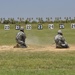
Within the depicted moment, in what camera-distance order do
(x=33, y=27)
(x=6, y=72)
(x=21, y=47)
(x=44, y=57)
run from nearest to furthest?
(x=6, y=72) → (x=44, y=57) → (x=21, y=47) → (x=33, y=27)

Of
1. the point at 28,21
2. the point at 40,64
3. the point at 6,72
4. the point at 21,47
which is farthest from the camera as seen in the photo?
the point at 28,21

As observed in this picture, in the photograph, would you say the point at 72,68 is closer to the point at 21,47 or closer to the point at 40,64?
the point at 40,64

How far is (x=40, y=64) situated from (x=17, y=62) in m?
1.26

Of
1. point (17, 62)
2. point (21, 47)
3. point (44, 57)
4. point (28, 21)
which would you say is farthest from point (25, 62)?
point (28, 21)

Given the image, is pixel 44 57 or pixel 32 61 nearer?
pixel 32 61

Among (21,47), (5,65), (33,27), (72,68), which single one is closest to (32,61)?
(5,65)

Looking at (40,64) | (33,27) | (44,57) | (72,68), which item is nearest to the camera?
(72,68)

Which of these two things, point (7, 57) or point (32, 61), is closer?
point (32, 61)

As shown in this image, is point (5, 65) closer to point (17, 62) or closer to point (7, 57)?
point (17, 62)

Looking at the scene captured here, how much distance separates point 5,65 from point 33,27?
167ft

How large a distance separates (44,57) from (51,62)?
2.03 meters

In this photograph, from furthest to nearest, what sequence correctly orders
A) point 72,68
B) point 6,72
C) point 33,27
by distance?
point 33,27, point 72,68, point 6,72

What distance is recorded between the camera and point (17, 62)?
57.7ft

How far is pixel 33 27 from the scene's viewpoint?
67625 mm
